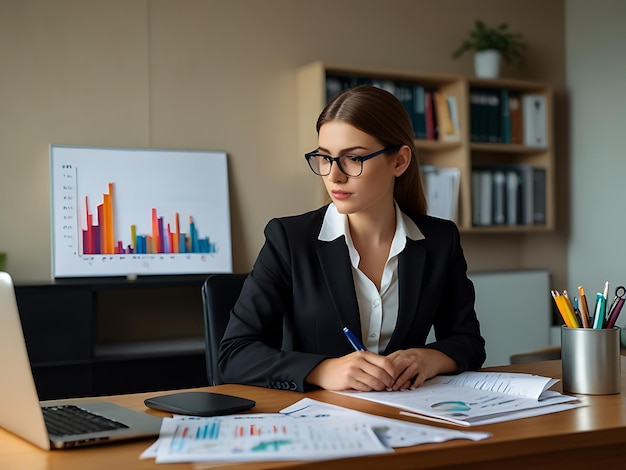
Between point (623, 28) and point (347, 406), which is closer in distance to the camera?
point (347, 406)

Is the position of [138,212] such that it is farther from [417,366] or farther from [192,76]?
[417,366]

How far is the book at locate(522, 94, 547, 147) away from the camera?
4.61 meters

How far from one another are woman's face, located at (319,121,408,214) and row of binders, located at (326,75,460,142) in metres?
2.28

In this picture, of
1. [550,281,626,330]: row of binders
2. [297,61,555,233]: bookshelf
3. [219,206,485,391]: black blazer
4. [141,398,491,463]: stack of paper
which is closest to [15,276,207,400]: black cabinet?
[297,61,555,233]: bookshelf

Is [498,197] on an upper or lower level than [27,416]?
upper

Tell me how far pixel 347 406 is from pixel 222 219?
2493 mm

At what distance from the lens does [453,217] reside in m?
4.34

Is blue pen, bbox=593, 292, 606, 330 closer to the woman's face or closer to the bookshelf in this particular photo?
the woman's face

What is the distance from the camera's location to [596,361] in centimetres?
156

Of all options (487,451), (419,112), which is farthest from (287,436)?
(419,112)

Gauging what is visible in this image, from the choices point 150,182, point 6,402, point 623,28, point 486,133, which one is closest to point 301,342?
point 6,402

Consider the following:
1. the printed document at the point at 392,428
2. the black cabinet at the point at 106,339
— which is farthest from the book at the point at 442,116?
the printed document at the point at 392,428

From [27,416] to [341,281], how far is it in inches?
35.1

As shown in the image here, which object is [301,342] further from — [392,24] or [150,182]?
[392,24]
